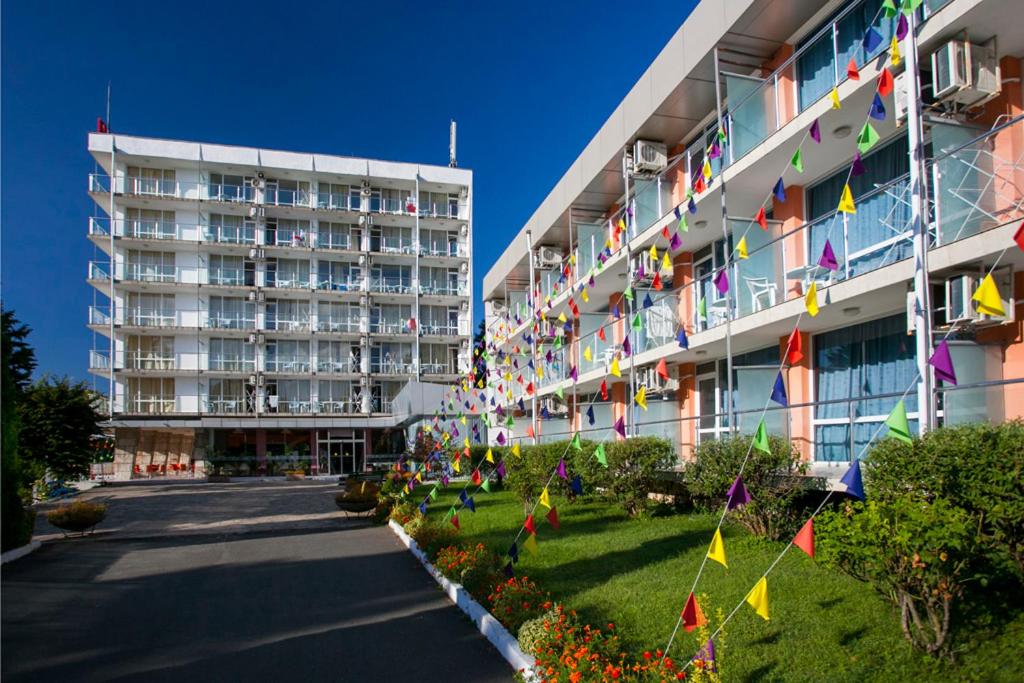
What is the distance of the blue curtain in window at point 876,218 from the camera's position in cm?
1009

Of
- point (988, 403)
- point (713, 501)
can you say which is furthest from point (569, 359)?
point (988, 403)

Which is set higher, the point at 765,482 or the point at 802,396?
the point at 802,396

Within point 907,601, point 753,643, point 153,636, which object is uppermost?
point 907,601

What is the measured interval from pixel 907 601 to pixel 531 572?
17.8 feet

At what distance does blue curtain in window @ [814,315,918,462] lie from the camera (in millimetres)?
10508

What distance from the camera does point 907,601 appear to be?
5273 millimetres

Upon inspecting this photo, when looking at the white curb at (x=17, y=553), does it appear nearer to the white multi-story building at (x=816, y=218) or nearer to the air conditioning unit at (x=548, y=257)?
the white multi-story building at (x=816, y=218)

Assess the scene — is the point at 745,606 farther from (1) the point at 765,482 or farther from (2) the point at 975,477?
(1) the point at 765,482

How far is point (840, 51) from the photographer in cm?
1195

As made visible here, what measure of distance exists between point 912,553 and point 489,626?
14.7 ft

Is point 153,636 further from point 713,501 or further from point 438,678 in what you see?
point 713,501

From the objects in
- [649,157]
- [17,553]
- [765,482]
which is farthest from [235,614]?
[649,157]

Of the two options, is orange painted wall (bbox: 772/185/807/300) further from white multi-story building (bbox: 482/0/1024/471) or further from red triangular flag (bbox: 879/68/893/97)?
red triangular flag (bbox: 879/68/893/97)

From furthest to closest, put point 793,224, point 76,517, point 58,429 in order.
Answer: point 58,429, point 76,517, point 793,224
